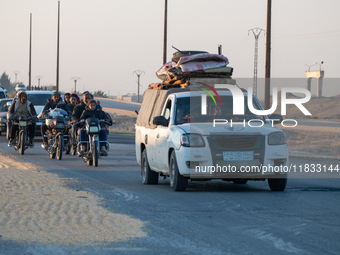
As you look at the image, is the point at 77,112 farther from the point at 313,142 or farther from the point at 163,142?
the point at 313,142

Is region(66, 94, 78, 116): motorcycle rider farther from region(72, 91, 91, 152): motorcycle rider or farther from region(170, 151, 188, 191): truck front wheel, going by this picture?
region(170, 151, 188, 191): truck front wheel

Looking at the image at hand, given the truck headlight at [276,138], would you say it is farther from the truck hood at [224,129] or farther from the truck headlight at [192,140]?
the truck headlight at [192,140]

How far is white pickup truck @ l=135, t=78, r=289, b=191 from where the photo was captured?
35.0 feet

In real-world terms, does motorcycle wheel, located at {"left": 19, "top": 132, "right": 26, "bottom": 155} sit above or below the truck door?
below

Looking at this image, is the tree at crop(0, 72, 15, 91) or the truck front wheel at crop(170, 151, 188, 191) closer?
the truck front wheel at crop(170, 151, 188, 191)

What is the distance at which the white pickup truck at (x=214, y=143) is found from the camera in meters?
10.7

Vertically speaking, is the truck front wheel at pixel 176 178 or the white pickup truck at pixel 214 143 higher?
the white pickup truck at pixel 214 143

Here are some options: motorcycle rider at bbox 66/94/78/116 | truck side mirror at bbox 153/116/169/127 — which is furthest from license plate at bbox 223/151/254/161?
motorcycle rider at bbox 66/94/78/116

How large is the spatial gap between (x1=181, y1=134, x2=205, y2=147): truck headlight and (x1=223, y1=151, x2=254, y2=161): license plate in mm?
427

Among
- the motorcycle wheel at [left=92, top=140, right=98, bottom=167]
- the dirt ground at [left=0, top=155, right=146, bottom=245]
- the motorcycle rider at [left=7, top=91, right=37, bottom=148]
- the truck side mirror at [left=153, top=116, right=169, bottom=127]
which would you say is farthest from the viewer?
the motorcycle rider at [left=7, top=91, right=37, bottom=148]

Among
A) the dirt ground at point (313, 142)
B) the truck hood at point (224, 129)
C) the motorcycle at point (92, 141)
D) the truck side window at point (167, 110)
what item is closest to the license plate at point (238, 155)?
the truck hood at point (224, 129)

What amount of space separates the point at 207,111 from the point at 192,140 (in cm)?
120

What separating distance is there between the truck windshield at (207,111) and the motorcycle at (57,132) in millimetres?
7513

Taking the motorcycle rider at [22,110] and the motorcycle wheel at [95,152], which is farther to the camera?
the motorcycle rider at [22,110]
